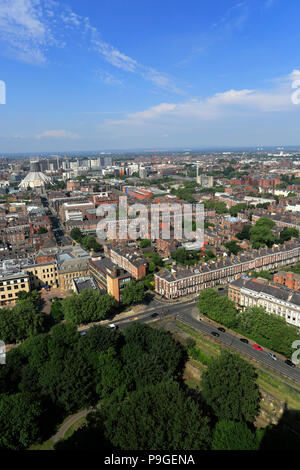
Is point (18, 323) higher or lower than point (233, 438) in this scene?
higher

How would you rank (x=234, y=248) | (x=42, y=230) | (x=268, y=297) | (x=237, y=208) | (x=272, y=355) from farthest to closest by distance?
(x=237, y=208) < (x=42, y=230) < (x=234, y=248) < (x=268, y=297) < (x=272, y=355)

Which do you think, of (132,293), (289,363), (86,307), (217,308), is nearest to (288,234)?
(217,308)

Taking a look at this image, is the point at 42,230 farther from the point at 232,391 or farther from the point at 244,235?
the point at 232,391

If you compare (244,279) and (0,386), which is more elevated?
(244,279)

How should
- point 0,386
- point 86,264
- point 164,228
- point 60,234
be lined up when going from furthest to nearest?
point 60,234
point 164,228
point 86,264
point 0,386

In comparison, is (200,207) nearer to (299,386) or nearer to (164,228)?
(164,228)
